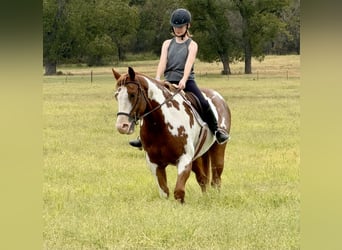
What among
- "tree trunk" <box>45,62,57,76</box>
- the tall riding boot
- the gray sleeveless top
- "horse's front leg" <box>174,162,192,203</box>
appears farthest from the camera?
"tree trunk" <box>45,62,57,76</box>

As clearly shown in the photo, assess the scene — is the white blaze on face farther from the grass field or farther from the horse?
the grass field

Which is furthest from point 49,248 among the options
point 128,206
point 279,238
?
point 128,206

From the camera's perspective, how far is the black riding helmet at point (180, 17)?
4.42m

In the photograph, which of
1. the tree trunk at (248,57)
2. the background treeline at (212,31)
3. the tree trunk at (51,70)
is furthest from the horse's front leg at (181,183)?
the tree trunk at (248,57)

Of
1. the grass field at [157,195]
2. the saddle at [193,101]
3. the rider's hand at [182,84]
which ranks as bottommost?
the grass field at [157,195]

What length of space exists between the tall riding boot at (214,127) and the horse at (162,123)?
0.14 feet

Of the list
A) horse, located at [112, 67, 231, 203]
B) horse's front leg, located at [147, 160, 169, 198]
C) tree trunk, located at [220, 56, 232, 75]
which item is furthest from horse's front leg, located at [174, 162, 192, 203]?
tree trunk, located at [220, 56, 232, 75]

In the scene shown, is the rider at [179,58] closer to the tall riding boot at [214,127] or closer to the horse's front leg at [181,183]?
the tall riding boot at [214,127]

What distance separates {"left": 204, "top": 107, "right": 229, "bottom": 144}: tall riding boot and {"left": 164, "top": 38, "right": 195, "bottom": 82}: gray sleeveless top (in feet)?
1.52

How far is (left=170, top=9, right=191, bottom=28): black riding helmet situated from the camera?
4418mm

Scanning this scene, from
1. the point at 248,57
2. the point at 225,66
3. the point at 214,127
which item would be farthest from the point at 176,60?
the point at 225,66

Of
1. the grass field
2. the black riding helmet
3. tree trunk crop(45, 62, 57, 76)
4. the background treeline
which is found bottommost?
the grass field

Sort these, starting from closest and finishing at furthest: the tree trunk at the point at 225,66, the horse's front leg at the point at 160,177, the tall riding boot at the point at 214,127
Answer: the horse's front leg at the point at 160,177
the tall riding boot at the point at 214,127
the tree trunk at the point at 225,66

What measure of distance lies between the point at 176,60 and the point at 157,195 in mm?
1203
